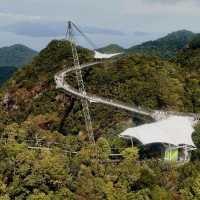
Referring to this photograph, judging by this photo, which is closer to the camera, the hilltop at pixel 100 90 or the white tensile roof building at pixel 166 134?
the white tensile roof building at pixel 166 134

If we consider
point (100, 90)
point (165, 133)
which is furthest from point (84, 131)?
point (165, 133)

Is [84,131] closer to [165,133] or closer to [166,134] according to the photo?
[165,133]

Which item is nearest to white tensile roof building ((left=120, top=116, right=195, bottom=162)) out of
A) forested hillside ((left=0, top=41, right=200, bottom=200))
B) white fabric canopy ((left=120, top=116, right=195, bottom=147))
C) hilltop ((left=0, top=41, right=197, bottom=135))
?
white fabric canopy ((left=120, top=116, right=195, bottom=147))

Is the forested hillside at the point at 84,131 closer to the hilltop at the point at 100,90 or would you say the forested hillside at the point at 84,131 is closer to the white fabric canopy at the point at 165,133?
the hilltop at the point at 100,90

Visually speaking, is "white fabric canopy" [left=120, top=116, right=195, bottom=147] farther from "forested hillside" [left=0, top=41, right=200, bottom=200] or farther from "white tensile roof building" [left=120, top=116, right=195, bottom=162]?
"forested hillside" [left=0, top=41, right=200, bottom=200]

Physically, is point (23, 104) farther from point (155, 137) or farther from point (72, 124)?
point (155, 137)

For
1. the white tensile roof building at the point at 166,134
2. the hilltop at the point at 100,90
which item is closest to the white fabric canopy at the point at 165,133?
the white tensile roof building at the point at 166,134
